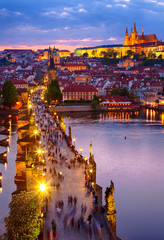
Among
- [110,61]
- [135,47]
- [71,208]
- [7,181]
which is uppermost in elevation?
[135,47]

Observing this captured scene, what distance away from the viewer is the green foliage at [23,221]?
1030 cm

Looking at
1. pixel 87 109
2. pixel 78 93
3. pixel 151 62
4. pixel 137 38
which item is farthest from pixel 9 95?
pixel 137 38

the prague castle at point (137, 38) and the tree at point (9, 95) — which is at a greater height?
the prague castle at point (137, 38)

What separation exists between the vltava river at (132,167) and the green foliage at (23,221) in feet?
23.9

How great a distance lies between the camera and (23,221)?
10.4 meters

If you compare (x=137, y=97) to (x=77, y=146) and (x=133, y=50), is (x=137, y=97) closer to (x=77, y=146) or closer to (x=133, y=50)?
(x=77, y=146)

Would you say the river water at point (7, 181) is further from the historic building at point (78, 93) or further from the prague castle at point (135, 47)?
the prague castle at point (135, 47)

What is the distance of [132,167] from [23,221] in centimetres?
1765

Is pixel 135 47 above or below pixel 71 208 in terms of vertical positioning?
above

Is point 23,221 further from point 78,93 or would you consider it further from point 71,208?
point 78,93

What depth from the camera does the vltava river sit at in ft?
57.9

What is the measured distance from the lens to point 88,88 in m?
74.9

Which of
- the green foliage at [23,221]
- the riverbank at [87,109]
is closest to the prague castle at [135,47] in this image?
the riverbank at [87,109]

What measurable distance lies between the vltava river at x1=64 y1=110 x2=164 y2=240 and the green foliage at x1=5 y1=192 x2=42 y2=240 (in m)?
7.28
